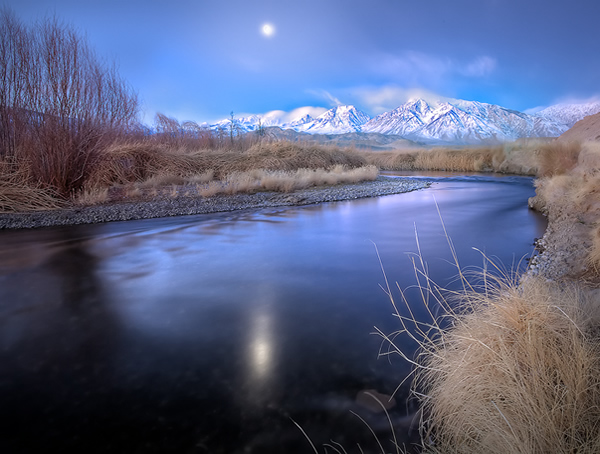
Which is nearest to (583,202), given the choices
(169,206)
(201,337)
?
(201,337)

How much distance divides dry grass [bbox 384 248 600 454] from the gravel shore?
7496mm

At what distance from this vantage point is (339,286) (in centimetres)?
385

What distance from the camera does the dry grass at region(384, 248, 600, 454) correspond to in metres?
1.31

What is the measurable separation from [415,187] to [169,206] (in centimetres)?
953

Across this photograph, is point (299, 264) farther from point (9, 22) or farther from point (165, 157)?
point (165, 157)

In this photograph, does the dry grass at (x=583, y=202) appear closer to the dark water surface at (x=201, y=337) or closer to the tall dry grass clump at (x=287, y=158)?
the dark water surface at (x=201, y=337)

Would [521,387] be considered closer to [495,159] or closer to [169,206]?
[169,206]

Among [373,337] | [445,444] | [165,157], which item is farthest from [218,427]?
[165,157]

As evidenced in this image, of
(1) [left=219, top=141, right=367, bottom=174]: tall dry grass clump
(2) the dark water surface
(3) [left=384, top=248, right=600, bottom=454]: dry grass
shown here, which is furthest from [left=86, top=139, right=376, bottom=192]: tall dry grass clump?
(3) [left=384, top=248, right=600, bottom=454]: dry grass

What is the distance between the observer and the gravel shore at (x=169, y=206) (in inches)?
279

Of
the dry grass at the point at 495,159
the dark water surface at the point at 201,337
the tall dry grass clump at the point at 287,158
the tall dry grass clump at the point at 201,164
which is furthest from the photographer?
the tall dry grass clump at the point at 287,158

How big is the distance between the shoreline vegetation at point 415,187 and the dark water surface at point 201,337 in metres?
0.38

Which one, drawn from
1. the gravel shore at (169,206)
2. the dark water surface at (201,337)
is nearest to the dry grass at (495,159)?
the gravel shore at (169,206)

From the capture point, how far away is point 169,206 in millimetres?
8773
